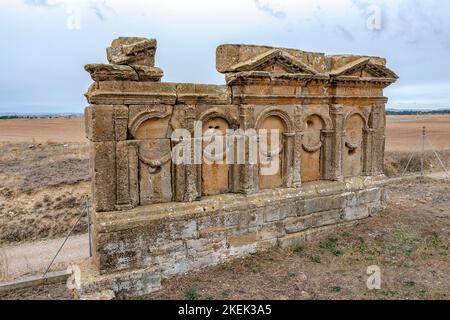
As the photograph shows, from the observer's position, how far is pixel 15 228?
547 inches

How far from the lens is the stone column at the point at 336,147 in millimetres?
9641

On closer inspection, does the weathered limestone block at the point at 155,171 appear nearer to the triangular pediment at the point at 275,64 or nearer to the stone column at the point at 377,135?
the triangular pediment at the point at 275,64

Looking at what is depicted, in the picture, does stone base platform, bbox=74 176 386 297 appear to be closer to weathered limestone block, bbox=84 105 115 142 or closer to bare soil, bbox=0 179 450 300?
bare soil, bbox=0 179 450 300

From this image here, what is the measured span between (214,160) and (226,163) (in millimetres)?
316

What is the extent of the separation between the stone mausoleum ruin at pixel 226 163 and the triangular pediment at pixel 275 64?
28 millimetres

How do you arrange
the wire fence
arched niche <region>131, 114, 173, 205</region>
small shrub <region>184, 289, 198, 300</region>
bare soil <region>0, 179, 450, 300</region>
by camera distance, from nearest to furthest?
small shrub <region>184, 289, 198, 300</region>
bare soil <region>0, 179, 450, 300</region>
arched niche <region>131, 114, 173, 205</region>
the wire fence

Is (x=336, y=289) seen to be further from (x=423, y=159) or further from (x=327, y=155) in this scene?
(x=423, y=159)

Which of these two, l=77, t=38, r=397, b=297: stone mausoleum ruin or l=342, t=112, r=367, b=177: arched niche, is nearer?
l=77, t=38, r=397, b=297: stone mausoleum ruin

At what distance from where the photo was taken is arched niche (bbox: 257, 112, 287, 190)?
28.4 feet

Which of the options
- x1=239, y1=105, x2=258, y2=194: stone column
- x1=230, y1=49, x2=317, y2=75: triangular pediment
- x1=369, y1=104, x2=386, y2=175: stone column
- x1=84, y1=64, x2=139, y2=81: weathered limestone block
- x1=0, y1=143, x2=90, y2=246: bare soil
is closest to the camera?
x1=84, y1=64, x2=139, y2=81: weathered limestone block

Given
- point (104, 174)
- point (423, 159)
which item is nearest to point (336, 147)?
point (104, 174)

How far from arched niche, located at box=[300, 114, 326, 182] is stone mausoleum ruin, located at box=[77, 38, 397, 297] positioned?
0.03 meters

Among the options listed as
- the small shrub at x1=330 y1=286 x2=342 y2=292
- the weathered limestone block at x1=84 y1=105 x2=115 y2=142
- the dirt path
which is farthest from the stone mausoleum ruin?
the dirt path

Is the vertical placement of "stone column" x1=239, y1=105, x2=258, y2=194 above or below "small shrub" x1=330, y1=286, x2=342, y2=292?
above
